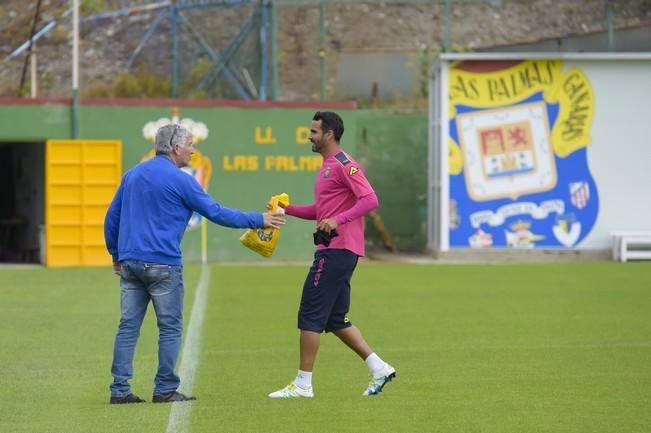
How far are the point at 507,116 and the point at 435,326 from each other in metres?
11.9

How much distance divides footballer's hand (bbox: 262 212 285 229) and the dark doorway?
1740 cm

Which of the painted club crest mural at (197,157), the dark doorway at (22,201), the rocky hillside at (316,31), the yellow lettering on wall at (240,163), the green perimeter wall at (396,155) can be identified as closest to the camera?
the painted club crest mural at (197,157)

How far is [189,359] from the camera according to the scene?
11844mm

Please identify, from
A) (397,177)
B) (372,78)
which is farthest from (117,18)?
(397,177)

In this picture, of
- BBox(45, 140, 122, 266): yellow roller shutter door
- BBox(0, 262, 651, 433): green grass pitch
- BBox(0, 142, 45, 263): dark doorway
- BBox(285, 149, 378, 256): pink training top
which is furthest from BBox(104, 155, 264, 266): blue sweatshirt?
BBox(0, 142, 45, 263): dark doorway

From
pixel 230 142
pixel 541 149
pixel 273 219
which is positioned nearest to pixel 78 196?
pixel 230 142

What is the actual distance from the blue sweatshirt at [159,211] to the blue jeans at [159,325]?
8 cm

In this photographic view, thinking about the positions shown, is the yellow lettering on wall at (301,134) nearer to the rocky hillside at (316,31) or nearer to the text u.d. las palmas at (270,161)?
the text u.d. las palmas at (270,161)

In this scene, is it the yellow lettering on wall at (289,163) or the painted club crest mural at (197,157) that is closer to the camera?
the painted club crest mural at (197,157)

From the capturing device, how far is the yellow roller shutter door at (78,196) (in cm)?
2470

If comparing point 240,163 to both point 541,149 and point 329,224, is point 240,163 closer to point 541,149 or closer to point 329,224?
point 541,149

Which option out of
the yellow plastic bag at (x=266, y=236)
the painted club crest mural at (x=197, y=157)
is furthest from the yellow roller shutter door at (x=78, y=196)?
the yellow plastic bag at (x=266, y=236)

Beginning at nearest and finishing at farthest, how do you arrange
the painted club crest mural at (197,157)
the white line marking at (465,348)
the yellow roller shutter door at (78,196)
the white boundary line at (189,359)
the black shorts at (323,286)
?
1. the white boundary line at (189,359)
2. the black shorts at (323,286)
3. the white line marking at (465,348)
4. the yellow roller shutter door at (78,196)
5. the painted club crest mural at (197,157)

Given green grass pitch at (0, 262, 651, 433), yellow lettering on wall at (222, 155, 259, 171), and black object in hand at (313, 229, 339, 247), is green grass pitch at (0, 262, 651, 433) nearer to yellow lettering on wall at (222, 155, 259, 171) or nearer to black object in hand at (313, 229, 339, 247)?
black object in hand at (313, 229, 339, 247)
